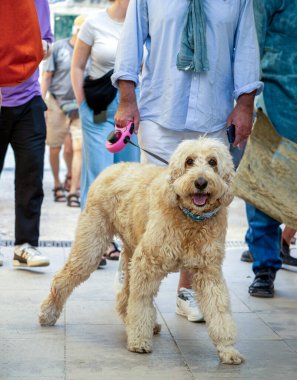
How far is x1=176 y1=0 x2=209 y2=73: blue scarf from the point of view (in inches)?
225

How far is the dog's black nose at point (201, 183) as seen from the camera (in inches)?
193

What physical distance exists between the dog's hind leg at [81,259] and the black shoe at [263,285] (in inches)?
61.9

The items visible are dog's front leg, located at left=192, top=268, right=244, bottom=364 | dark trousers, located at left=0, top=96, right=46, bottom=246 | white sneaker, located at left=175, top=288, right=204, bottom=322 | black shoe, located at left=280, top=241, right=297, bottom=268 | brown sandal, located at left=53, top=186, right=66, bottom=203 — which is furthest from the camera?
brown sandal, located at left=53, top=186, right=66, bottom=203

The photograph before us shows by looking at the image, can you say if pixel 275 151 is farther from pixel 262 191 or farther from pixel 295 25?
pixel 295 25

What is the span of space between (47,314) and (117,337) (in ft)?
1.55

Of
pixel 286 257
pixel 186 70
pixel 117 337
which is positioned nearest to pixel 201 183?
pixel 186 70

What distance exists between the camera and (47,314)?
229 inches

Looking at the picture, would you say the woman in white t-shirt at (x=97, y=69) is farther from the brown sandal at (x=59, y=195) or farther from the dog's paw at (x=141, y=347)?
the brown sandal at (x=59, y=195)

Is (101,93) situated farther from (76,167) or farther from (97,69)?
(76,167)

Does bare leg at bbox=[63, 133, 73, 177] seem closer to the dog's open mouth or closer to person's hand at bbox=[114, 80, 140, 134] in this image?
person's hand at bbox=[114, 80, 140, 134]

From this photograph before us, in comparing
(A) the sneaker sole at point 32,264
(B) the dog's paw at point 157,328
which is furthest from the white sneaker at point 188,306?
(A) the sneaker sole at point 32,264

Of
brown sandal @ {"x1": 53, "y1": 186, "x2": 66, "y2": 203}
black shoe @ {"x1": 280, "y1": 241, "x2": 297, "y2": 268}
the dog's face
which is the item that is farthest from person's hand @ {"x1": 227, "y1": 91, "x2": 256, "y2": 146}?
brown sandal @ {"x1": 53, "y1": 186, "x2": 66, "y2": 203}

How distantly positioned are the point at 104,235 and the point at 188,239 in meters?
0.78

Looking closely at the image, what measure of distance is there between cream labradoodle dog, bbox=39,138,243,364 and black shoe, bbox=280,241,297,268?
2745 mm
